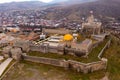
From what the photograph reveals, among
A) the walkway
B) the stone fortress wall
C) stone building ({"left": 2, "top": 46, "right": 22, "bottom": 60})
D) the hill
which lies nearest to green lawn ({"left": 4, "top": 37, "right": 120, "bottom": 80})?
the stone fortress wall

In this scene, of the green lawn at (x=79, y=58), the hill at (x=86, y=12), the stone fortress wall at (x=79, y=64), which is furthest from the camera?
the hill at (x=86, y=12)

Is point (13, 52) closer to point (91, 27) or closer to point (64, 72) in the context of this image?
point (64, 72)

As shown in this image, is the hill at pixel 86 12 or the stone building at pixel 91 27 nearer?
the stone building at pixel 91 27

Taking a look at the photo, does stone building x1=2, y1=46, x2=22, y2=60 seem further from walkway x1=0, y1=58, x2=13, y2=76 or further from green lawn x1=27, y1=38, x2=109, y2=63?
green lawn x1=27, y1=38, x2=109, y2=63

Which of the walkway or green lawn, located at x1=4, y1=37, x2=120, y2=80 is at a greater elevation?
the walkway

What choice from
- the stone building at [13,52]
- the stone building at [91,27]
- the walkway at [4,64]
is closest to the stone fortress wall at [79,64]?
the stone building at [13,52]

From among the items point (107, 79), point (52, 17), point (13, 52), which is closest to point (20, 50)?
point (13, 52)

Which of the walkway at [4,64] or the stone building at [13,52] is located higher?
the stone building at [13,52]

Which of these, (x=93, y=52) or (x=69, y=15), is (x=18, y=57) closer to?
(x=93, y=52)

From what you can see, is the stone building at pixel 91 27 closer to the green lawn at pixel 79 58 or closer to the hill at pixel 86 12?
the green lawn at pixel 79 58

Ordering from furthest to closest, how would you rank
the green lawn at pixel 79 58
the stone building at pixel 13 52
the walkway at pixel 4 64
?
the stone building at pixel 13 52 → the green lawn at pixel 79 58 → the walkway at pixel 4 64

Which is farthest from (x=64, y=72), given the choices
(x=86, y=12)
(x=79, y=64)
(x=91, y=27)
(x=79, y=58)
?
(x=86, y=12)
